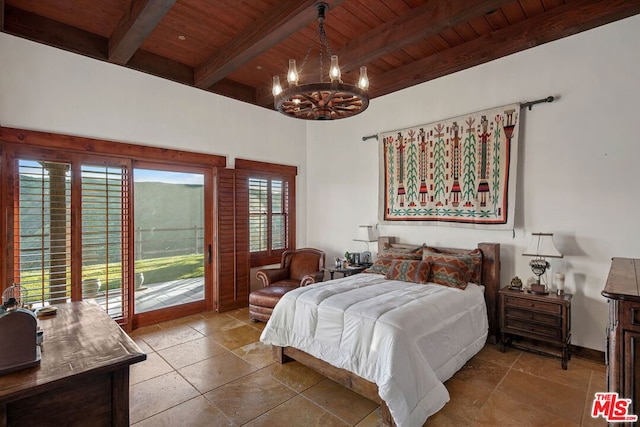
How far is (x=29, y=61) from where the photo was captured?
126 inches

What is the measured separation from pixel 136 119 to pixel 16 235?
1729mm

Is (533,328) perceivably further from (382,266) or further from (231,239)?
(231,239)

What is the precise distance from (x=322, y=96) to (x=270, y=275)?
280 centimetres

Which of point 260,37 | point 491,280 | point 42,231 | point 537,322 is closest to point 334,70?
point 260,37

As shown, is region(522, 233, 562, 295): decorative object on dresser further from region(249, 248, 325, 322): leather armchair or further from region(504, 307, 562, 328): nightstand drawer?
region(249, 248, 325, 322): leather armchair

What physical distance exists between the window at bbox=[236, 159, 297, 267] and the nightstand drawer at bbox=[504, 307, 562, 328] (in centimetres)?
339

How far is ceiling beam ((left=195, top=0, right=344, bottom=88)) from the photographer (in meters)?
2.79

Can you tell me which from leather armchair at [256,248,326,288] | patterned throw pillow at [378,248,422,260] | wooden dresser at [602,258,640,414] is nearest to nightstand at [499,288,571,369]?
patterned throw pillow at [378,248,422,260]

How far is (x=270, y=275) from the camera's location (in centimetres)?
451

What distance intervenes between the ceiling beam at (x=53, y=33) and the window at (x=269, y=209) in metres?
2.08

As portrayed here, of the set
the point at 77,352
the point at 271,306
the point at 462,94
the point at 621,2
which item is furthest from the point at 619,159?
the point at 77,352

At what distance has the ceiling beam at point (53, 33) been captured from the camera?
10.1ft

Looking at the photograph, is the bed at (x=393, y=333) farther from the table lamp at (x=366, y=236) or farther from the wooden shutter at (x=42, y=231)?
the wooden shutter at (x=42, y=231)

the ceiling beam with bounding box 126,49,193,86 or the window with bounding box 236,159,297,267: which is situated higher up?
the ceiling beam with bounding box 126,49,193,86
